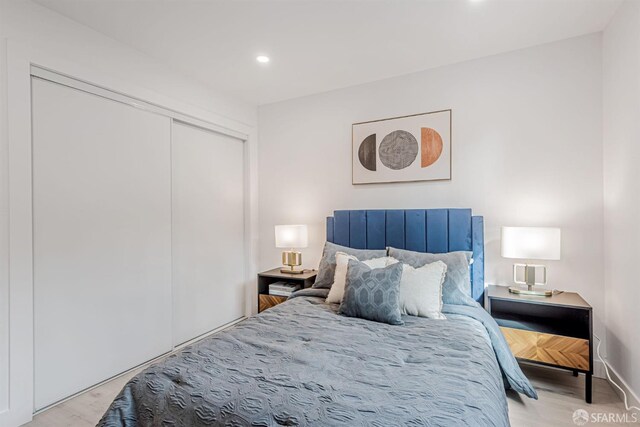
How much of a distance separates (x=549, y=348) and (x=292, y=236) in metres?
2.25

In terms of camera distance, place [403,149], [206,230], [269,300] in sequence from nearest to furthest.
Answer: [403,149] < [269,300] < [206,230]

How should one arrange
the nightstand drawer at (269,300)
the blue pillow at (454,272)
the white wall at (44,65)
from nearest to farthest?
the white wall at (44,65)
the blue pillow at (454,272)
the nightstand drawer at (269,300)

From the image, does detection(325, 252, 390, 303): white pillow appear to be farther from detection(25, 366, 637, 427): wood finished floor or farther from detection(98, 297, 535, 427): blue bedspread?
detection(25, 366, 637, 427): wood finished floor

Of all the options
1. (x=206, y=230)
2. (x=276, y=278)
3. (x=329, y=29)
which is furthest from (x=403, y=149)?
(x=206, y=230)

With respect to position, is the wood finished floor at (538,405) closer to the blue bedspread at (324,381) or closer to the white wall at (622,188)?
the white wall at (622,188)

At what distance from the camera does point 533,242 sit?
92.4 inches

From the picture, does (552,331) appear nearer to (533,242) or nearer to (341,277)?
(533,242)

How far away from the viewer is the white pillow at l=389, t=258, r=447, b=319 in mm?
2096

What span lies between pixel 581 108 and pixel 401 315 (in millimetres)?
2133

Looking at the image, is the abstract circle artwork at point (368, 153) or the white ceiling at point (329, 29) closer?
the white ceiling at point (329, 29)

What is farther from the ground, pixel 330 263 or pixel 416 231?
pixel 416 231

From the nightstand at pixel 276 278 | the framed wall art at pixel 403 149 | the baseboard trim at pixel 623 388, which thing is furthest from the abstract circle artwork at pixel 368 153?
the baseboard trim at pixel 623 388

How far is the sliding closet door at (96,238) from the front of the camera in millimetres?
2141

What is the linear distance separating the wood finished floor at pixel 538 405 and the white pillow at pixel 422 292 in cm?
76
